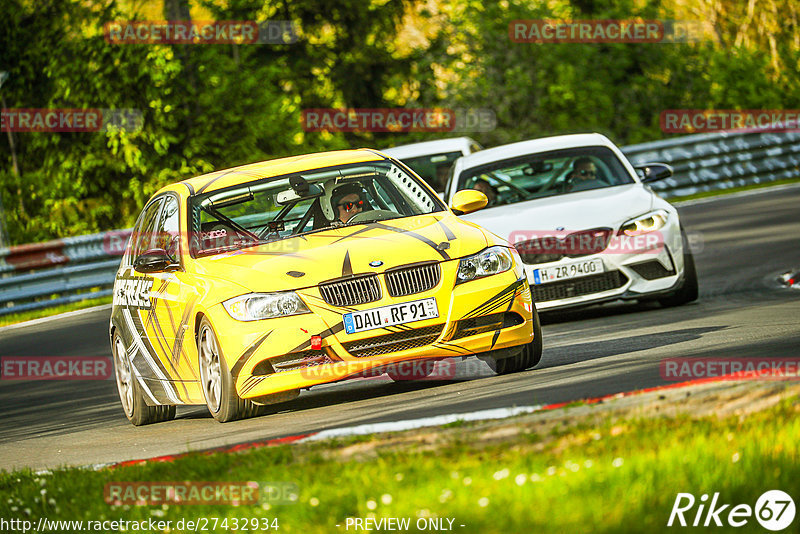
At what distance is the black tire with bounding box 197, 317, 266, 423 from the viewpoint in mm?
8492

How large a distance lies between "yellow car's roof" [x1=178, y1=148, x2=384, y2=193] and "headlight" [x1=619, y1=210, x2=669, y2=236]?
2.80 m

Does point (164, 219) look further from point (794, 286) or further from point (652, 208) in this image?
point (794, 286)

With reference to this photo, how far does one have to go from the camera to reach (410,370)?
9.50 meters

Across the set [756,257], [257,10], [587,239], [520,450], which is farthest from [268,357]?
[257,10]

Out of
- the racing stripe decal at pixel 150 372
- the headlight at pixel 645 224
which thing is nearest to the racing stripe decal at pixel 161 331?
the racing stripe decal at pixel 150 372

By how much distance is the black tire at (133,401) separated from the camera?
9.97 meters

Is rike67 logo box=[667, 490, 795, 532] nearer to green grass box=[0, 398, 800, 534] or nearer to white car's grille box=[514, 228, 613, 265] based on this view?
green grass box=[0, 398, 800, 534]

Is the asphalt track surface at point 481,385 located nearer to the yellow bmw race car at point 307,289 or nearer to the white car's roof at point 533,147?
the yellow bmw race car at point 307,289

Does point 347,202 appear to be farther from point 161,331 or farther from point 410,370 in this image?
point 161,331

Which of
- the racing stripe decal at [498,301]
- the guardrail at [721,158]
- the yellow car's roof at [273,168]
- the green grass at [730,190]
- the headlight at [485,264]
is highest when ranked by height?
the yellow car's roof at [273,168]

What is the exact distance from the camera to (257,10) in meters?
40.3

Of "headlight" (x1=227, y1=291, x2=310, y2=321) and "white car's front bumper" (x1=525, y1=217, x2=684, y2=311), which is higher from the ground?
"headlight" (x1=227, y1=291, x2=310, y2=321)

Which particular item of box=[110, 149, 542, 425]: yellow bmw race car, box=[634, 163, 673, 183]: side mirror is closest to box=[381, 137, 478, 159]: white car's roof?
box=[634, 163, 673, 183]: side mirror

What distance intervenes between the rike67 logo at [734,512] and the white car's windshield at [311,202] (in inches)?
204
